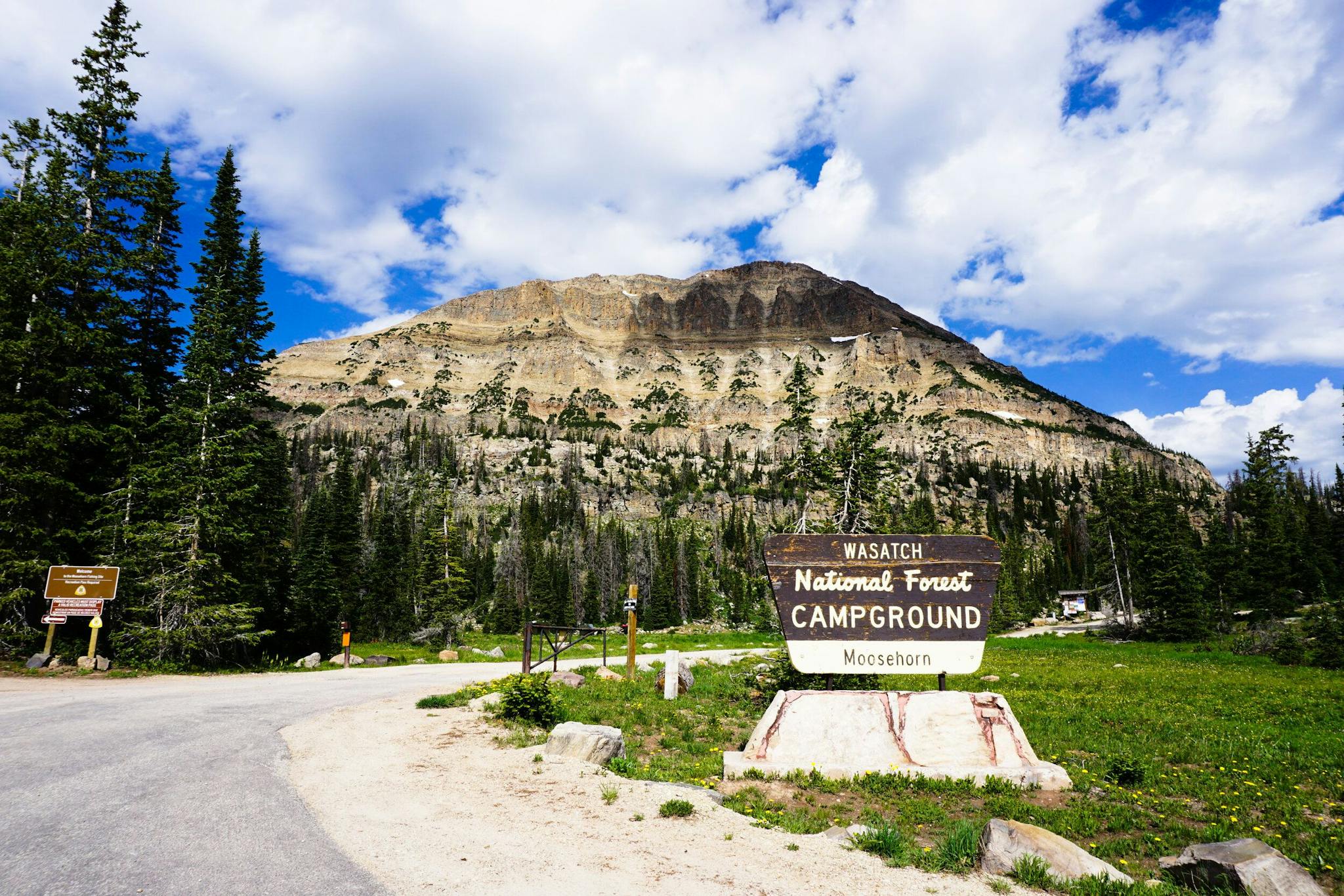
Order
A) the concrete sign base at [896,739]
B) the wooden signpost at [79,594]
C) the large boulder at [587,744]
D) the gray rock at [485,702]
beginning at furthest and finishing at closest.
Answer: the wooden signpost at [79,594], the gray rock at [485,702], the large boulder at [587,744], the concrete sign base at [896,739]

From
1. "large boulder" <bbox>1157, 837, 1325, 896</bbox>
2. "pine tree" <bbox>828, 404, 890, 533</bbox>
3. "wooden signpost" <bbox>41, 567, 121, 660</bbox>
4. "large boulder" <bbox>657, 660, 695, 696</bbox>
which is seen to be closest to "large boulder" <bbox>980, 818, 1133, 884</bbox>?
"large boulder" <bbox>1157, 837, 1325, 896</bbox>

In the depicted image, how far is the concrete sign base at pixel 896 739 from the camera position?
8961mm

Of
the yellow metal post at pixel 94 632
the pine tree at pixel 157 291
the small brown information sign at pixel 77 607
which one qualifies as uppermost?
the pine tree at pixel 157 291

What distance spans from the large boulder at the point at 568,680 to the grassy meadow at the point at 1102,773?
427mm

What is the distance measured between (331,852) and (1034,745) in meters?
11.5

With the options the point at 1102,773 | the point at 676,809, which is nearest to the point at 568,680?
the point at 676,809

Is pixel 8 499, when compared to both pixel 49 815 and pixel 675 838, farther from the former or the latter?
pixel 675 838

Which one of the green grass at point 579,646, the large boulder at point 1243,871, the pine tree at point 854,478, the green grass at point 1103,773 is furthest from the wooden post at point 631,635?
the pine tree at point 854,478

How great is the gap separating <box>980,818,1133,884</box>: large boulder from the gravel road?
18.5 ft

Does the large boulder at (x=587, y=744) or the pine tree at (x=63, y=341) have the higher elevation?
the pine tree at (x=63, y=341)

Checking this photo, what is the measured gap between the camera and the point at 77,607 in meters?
18.4

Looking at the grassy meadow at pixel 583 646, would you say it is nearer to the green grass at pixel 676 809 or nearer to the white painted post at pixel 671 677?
the white painted post at pixel 671 677

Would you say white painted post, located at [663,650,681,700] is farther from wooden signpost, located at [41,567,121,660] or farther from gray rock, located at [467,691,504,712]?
wooden signpost, located at [41,567,121,660]

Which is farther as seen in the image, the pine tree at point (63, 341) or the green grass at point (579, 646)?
the green grass at point (579, 646)
